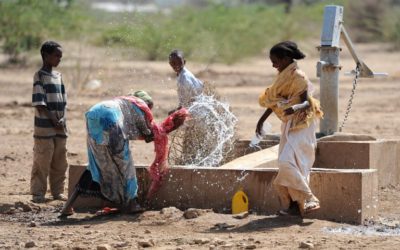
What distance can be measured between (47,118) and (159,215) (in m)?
1.75

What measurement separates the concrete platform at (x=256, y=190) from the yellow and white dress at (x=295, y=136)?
11.8 inches

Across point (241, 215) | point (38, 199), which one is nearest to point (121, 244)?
point (241, 215)

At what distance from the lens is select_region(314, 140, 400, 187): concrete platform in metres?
9.86

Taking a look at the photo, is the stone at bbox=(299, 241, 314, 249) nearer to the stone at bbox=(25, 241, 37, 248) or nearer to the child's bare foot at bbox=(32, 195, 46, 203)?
the stone at bbox=(25, 241, 37, 248)

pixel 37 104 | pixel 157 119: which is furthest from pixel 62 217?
pixel 157 119

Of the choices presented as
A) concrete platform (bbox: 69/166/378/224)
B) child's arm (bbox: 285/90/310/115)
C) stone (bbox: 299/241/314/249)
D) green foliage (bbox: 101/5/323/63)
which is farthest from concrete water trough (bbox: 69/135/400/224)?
green foliage (bbox: 101/5/323/63)

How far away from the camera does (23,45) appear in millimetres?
28391

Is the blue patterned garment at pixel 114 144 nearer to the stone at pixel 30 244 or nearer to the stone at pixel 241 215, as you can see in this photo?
the stone at pixel 241 215

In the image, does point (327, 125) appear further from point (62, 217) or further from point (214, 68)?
point (214, 68)

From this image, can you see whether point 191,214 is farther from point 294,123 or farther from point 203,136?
point 203,136

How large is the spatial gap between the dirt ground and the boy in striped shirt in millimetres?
283

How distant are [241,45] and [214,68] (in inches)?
93.8

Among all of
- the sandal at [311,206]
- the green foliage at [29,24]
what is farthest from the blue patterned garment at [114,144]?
the green foliage at [29,24]

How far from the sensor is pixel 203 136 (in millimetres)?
9688
